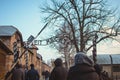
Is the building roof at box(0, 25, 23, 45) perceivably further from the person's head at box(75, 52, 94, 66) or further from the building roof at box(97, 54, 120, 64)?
the building roof at box(97, 54, 120, 64)

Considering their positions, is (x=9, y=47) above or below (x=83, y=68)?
above

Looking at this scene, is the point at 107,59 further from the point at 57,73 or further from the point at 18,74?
the point at 57,73

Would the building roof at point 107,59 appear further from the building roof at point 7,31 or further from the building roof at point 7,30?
the building roof at point 7,30

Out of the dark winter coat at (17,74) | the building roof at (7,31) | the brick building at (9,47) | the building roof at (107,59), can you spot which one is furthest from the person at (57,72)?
the building roof at (107,59)

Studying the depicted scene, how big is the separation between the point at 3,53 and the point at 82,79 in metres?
25.5

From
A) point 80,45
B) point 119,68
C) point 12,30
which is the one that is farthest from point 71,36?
point 119,68

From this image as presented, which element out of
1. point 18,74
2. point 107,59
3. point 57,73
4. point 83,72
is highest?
point 83,72

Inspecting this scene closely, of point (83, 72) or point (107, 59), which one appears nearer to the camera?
point (83, 72)

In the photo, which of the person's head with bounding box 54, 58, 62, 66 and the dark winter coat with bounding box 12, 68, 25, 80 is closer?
the person's head with bounding box 54, 58, 62, 66

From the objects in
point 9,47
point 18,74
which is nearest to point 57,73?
point 18,74

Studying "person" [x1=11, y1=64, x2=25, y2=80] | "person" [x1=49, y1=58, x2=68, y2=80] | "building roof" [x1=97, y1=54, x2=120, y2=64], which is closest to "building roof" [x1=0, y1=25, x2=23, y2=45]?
"person" [x1=11, y1=64, x2=25, y2=80]

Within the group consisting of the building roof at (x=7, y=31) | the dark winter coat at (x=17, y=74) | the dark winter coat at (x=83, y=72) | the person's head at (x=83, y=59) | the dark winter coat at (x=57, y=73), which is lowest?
the dark winter coat at (x=17, y=74)

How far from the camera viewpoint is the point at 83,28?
46.8 metres

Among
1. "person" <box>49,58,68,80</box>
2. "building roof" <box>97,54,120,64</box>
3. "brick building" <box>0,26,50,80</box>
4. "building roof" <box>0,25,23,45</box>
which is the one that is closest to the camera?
"person" <box>49,58,68,80</box>
